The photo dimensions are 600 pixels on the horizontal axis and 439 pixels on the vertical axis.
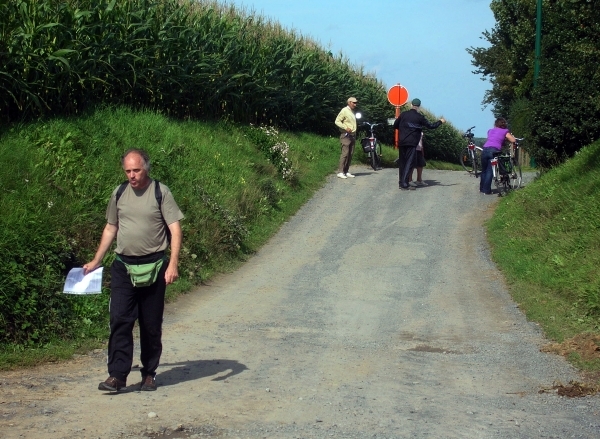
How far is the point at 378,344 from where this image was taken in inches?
375

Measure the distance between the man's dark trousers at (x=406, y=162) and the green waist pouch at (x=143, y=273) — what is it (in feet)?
44.5

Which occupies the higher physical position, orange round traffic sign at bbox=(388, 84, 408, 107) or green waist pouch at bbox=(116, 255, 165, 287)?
orange round traffic sign at bbox=(388, 84, 408, 107)

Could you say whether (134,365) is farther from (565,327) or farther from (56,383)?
(565,327)

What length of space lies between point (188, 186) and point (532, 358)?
7.64 metres

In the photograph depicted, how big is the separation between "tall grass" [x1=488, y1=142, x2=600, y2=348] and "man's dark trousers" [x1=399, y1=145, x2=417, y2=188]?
2.64 meters

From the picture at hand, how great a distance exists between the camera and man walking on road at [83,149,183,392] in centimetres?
731

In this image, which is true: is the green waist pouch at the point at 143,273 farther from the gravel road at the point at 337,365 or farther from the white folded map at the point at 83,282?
the gravel road at the point at 337,365

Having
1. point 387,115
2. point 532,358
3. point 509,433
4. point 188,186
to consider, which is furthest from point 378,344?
point 387,115

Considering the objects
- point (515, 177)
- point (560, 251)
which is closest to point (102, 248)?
A: point (560, 251)

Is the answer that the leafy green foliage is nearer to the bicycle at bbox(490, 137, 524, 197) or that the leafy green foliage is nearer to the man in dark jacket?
the bicycle at bbox(490, 137, 524, 197)

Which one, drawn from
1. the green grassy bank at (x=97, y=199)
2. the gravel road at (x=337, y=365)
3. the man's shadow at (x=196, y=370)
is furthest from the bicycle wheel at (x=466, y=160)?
the man's shadow at (x=196, y=370)

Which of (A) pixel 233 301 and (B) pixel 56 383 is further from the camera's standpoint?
(A) pixel 233 301

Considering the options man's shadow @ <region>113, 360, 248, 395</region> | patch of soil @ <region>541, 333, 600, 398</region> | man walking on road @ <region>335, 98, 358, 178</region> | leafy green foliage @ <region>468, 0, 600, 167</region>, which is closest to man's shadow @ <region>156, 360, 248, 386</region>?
man's shadow @ <region>113, 360, 248, 395</region>

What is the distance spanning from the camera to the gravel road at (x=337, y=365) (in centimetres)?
650
